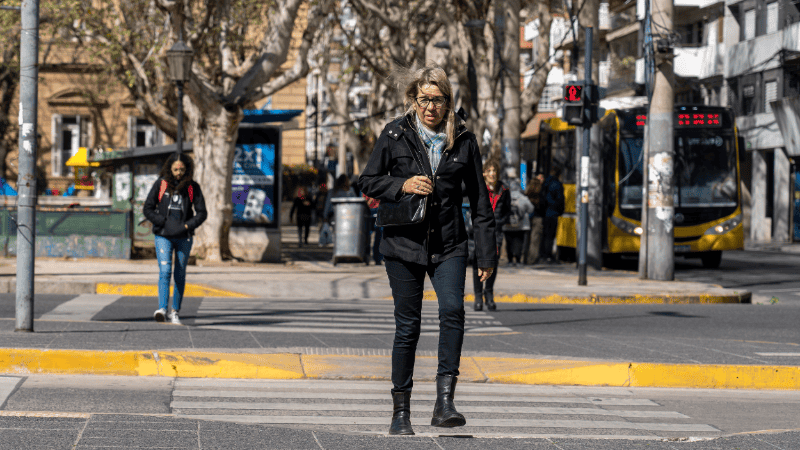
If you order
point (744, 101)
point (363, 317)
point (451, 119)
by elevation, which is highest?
point (744, 101)

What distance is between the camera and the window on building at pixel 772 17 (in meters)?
39.5

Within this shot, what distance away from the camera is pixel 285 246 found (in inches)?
1127

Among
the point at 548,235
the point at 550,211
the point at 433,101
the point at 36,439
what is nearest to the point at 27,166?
the point at 36,439

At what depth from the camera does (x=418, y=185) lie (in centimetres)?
530

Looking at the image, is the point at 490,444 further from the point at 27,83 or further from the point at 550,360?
the point at 27,83

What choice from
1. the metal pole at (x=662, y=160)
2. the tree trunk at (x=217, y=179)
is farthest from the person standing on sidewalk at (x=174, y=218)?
the metal pole at (x=662, y=160)

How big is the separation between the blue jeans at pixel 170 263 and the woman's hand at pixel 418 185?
5816mm

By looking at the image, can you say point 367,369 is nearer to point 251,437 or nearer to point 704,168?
point 251,437

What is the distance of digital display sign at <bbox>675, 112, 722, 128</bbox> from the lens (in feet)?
74.9

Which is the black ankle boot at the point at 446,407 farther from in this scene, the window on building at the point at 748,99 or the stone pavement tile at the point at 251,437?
the window on building at the point at 748,99

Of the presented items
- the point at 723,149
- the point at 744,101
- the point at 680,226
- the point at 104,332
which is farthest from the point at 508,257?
the point at 744,101

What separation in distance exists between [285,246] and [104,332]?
19243 mm

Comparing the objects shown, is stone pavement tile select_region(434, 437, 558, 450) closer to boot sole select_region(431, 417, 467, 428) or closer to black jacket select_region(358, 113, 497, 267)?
boot sole select_region(431, 417, 467, 428)

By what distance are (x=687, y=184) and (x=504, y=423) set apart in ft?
57.1
